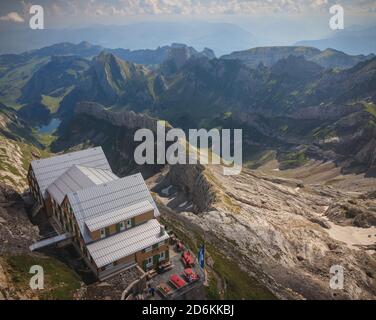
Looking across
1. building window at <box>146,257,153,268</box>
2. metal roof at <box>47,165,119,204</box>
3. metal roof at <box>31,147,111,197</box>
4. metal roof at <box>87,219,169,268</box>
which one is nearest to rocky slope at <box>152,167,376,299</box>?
building window at <box>146,257,153,268</box>

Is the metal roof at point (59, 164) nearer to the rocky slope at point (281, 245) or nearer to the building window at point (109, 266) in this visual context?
the building window at point (109, 266)

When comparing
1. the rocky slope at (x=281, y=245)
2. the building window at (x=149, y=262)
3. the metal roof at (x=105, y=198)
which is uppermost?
the metal roof at (x=105, y=198)

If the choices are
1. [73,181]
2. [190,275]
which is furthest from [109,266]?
[73,181]

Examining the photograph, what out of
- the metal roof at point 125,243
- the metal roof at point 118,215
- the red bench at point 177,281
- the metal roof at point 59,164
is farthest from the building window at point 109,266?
the metal roof at point 59,164

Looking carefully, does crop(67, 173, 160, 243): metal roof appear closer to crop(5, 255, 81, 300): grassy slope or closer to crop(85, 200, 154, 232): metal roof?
crop(85, 200, 154, 232): metal roof
